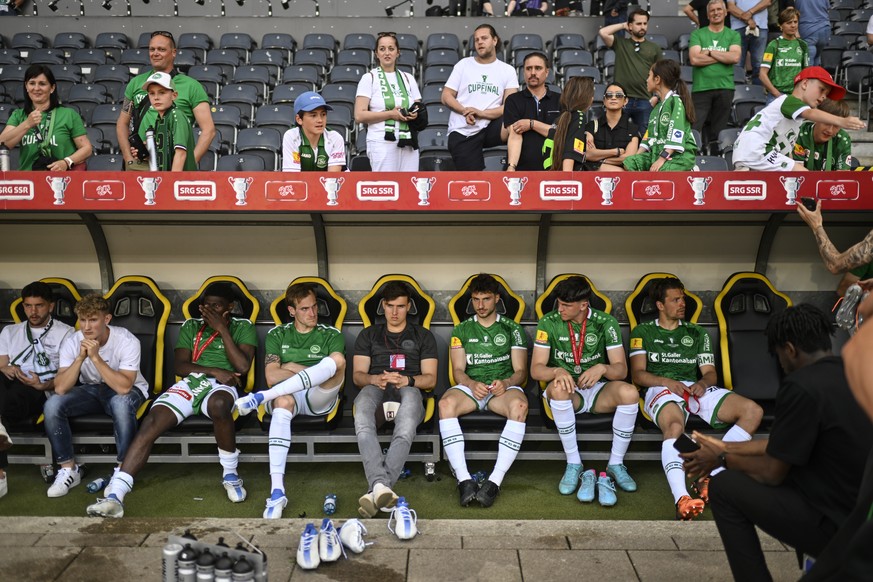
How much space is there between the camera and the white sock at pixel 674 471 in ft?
14.6

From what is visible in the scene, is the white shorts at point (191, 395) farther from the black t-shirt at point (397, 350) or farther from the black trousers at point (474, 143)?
the black trousers at point (474, 143)

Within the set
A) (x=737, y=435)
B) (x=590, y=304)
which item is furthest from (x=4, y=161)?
(x=737, y=435)

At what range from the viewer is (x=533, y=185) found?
4.73m

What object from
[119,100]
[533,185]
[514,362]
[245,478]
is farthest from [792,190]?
[119,100]

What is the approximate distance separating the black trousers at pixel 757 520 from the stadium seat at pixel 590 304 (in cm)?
175

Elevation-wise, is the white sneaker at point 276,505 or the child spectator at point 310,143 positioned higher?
the child spectator at point 310,143

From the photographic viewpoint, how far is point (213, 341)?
5.30m

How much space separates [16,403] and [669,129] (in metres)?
4.50

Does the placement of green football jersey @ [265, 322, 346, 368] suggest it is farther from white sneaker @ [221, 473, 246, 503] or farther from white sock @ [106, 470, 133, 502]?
white sock @ [106, 470, 133, 502]

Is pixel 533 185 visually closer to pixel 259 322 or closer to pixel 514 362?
pixel 514 362

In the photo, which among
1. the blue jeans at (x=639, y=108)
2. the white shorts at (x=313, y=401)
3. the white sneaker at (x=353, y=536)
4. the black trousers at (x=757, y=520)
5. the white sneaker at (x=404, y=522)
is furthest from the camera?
the blue jeans at (x=639, y=108)

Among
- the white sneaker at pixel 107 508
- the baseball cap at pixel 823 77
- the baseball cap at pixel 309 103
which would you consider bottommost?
the white sneaker at pixel 107 508

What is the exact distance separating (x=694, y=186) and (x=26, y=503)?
4.40m

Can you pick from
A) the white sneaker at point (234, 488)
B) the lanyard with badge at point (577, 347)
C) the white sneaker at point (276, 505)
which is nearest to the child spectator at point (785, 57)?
the lanyard with badge at point (577, 347)
